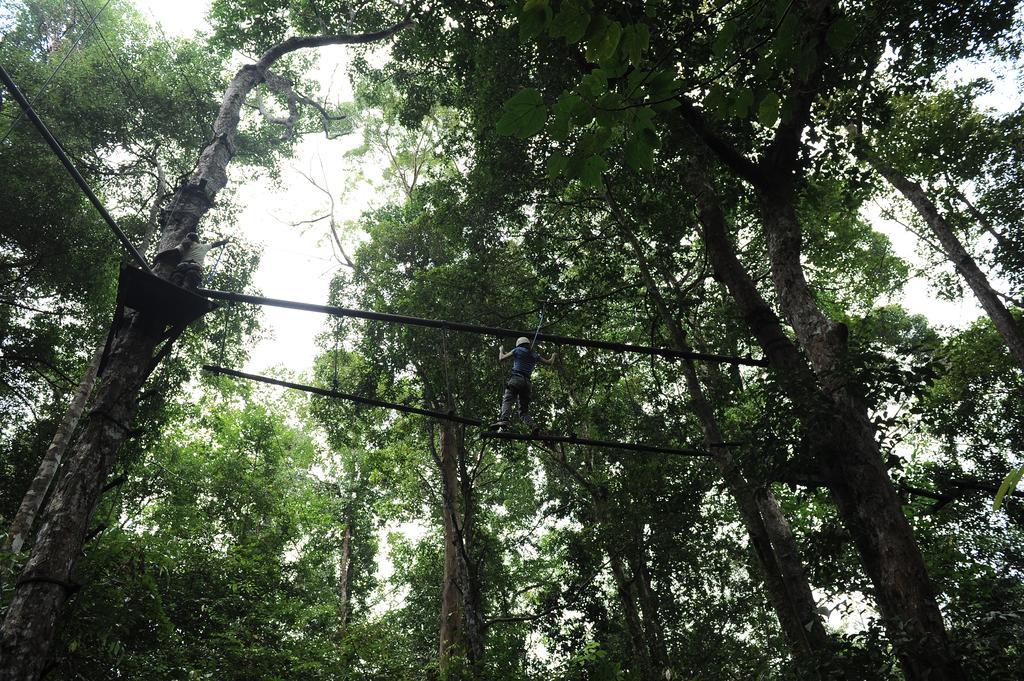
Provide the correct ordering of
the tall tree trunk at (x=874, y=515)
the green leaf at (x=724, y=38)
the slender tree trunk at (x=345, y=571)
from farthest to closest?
the slender tree trunk at (x=345, y=571) → the tall tree trunk at (x=874, y=515) → the green leaf at (x=724, y=38)

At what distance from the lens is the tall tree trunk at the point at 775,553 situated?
468 centimetres

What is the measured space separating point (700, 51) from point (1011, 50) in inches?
340

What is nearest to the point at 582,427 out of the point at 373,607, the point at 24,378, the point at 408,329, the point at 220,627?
the point at 408,329

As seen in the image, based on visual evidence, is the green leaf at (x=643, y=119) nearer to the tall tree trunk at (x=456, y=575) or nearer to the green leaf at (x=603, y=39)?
the green leaf at (x=603, y=39)

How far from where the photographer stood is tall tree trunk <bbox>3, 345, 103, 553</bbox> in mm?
6744

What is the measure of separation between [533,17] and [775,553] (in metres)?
7.66

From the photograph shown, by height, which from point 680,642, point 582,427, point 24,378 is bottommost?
point 680,642

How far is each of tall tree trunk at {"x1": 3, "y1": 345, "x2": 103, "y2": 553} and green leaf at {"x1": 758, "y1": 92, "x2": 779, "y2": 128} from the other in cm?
802

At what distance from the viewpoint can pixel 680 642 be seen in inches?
438

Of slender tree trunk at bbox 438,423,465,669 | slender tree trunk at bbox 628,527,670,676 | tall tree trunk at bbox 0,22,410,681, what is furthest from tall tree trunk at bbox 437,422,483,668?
tall tree trunk at bbox 0,22,410,681

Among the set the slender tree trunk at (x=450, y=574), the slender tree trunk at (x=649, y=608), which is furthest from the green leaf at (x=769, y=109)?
the slender tree trunk at (x=450, y=574)

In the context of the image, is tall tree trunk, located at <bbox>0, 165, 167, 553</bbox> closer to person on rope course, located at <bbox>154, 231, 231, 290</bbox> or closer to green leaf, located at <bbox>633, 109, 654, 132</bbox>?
person on rope course, located at <bbox>154, 231, 231, 290</bbox>

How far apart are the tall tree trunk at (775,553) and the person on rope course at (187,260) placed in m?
4.75

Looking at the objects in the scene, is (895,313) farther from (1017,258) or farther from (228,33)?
(228,33)
